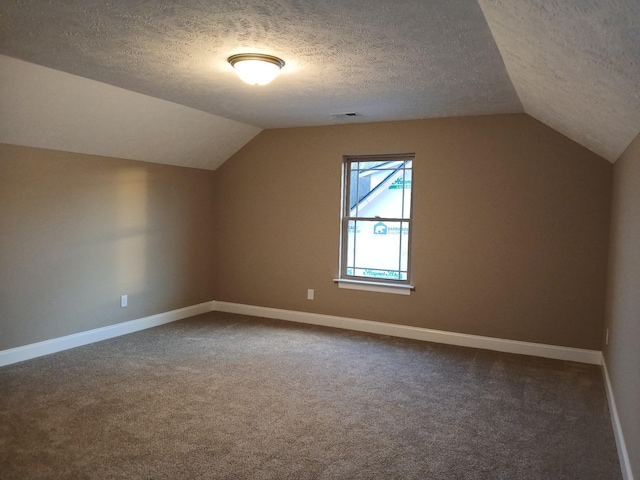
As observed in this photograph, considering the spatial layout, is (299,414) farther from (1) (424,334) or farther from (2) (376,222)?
(2) (376,222)

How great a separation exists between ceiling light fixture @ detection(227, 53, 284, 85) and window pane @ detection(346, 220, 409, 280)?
2628mm

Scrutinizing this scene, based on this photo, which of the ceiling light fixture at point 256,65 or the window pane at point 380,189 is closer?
the ceiling light fixture at point 256,65

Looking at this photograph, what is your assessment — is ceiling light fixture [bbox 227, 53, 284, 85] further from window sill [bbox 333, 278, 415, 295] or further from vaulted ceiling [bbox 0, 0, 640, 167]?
window sill [bbox 333, 278, 415, 295]

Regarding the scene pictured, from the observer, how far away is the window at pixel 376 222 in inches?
209

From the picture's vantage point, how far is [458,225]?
16.2 ft

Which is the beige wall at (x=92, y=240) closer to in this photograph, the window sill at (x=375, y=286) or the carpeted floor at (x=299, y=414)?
the carpeted floor at (x=299, y=414)

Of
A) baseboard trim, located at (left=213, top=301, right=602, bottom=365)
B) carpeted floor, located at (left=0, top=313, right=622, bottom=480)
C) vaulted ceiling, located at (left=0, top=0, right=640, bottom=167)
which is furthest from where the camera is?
baseboard trim, located at (left=213, top=301, right=602, bottom=365)

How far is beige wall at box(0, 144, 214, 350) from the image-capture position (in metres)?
4.12

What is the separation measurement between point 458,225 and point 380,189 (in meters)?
1.00

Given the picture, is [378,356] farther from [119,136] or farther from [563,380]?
[119,136]

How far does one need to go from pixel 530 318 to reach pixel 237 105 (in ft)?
11.2

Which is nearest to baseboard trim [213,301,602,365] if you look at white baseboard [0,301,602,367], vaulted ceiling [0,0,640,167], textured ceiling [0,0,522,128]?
white baseboard [0,301,602,367]

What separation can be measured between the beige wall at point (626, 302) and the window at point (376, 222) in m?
1.99

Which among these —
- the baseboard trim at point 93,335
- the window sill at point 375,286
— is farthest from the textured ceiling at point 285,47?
the baseboard trim at point 93,335
